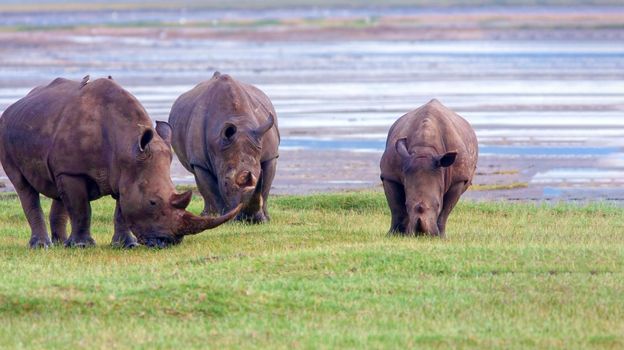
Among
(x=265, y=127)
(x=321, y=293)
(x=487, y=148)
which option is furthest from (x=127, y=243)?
(x=487, y=148)

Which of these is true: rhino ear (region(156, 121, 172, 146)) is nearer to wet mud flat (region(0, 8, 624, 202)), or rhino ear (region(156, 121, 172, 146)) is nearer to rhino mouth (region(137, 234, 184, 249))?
rhino mouth (region(137, 234, 184, 249))

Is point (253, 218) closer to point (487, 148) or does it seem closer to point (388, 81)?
point (487, 148)

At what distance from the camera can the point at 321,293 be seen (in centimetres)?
1149

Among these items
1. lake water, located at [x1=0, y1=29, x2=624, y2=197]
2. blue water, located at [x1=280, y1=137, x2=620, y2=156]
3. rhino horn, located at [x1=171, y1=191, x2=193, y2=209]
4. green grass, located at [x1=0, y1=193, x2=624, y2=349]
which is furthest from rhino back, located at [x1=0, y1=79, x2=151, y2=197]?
blue water, located at [x1=280, y1=137, x2=620, y2=156]

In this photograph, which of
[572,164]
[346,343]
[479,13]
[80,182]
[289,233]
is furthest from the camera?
[479,13]

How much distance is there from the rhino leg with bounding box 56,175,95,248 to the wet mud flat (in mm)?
6727

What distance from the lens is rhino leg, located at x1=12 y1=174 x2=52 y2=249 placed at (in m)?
15.0

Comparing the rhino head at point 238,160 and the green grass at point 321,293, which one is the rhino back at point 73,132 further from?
the rhino head at point 238,160

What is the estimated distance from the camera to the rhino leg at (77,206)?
1437cm

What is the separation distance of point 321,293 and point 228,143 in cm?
453

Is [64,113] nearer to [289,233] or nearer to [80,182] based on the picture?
[80,182]

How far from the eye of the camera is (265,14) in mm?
95250

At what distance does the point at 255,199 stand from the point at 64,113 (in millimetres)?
3090

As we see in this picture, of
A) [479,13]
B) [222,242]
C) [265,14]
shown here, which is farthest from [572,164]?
[265,14]
